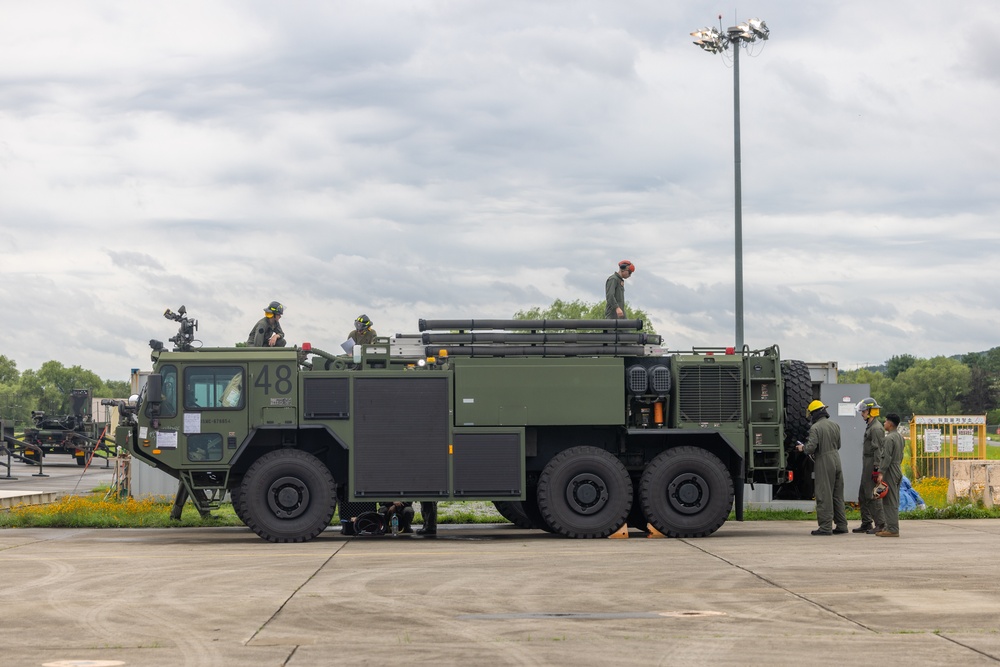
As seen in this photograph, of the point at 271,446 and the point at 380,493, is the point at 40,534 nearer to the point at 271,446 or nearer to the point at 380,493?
the point at 271,446

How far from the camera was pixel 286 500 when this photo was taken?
17594 mm

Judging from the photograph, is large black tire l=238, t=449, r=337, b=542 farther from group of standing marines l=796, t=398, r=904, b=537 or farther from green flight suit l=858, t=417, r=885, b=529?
green flight suit l=858, t=417, r=885, b=529

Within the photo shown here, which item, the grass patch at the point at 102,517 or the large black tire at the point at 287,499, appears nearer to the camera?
the large black tire at the point at 287,499

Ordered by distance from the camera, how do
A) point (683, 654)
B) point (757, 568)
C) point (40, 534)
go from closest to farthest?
point (683, 654) < point (757, 568) < point (40, 534)

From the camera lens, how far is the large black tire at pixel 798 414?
62.6 feet

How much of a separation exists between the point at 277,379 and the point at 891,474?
8.71m

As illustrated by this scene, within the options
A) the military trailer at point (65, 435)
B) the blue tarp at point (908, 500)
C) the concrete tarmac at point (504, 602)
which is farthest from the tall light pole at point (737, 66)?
the military trailer at point (65, 435)

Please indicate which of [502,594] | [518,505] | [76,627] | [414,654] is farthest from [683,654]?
[518,505]

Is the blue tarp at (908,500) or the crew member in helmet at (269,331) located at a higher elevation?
the crew member in helmet at (269,331)

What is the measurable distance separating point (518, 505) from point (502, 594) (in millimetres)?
8643

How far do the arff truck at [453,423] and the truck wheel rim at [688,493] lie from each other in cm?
2

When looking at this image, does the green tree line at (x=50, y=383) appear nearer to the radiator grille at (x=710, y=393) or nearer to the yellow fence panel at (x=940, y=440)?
the yellow fence panel at (x=940, y=440)

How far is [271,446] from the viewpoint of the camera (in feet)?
59.8

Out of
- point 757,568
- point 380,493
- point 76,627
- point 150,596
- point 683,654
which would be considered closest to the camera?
point 683,654
